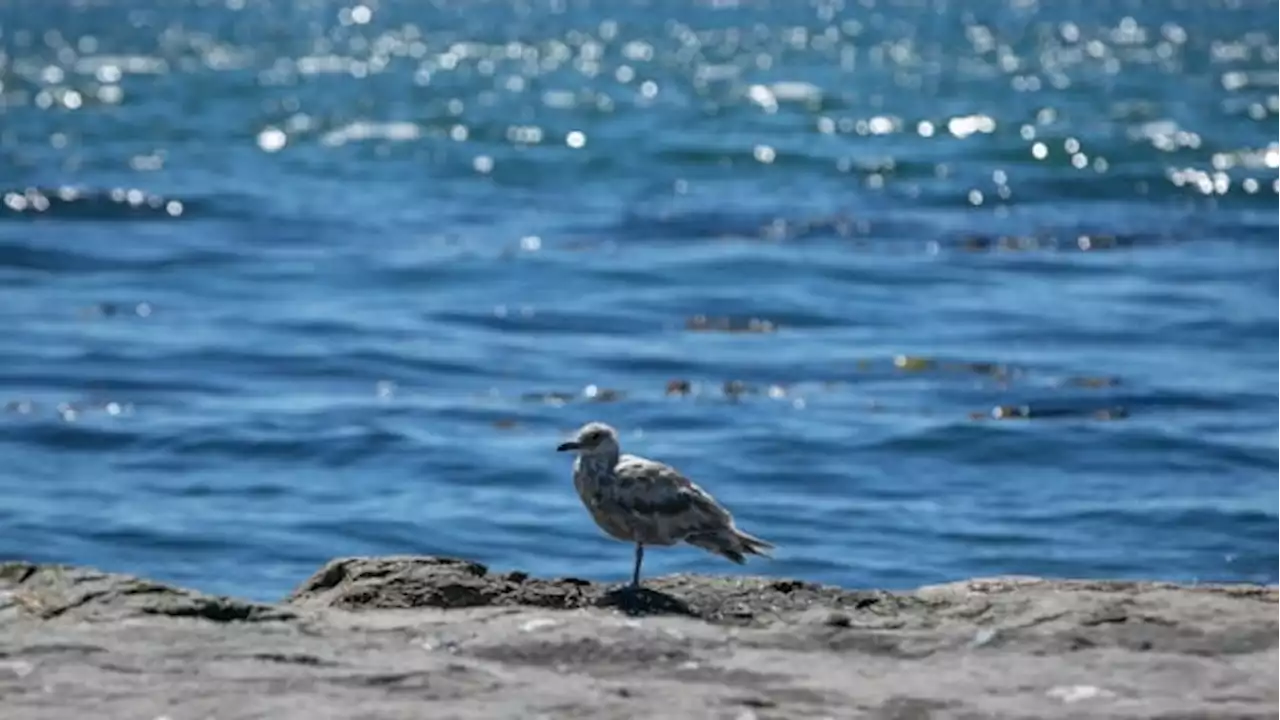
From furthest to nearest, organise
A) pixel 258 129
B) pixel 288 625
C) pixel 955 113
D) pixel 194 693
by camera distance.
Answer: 1. pixel 955 113
2. pixel 258 129
3. pixel 288 625
4. pixel 194 693

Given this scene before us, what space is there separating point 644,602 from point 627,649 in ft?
1.75

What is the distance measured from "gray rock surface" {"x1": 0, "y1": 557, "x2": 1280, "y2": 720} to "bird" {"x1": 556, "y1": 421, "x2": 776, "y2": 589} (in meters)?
0.31

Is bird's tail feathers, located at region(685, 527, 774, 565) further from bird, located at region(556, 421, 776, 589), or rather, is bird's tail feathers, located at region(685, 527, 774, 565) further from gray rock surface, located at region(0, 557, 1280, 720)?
gray rock surface, located at region(0, 557, 1280, 720)

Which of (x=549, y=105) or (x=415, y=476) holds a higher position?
(x=549, y=105)

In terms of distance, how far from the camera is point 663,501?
333 inches

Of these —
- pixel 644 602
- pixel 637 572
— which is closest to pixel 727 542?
pixel 637 572

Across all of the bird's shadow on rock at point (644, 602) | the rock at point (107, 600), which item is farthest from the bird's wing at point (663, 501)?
the rock at point (107, 600)

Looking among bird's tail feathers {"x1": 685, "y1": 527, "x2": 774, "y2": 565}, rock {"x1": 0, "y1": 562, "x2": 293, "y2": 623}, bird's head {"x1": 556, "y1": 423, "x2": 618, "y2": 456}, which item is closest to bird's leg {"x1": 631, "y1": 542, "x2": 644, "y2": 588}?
bird's tail feathers {"x1": 685, "y1": 527, "x2": 774, "y2": 565}

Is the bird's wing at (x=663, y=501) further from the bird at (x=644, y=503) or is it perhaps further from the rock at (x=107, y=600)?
the rock at (x=107, y=600)

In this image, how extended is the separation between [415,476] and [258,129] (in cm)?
2685

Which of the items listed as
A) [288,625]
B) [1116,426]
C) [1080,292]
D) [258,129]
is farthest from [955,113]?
[288,625]

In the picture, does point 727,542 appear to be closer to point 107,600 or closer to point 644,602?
point 644,602

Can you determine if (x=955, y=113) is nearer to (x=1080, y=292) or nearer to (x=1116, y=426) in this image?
(x=1080, y=292)

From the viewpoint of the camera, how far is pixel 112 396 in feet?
66.0
